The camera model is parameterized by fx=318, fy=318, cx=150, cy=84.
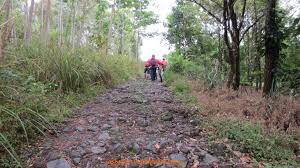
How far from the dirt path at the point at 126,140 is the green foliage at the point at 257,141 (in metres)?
0.33

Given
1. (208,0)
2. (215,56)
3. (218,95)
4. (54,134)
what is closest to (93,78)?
(218,95)

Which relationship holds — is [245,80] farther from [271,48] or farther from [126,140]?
[126,140]

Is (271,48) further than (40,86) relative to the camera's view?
Yes

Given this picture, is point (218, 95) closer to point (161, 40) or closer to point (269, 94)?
point (269, 94)

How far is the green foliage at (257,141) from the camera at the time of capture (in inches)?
139

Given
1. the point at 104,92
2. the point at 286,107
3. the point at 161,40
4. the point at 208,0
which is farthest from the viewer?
the point at 161,40

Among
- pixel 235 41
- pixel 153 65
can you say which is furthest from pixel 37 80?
pixel 153 65

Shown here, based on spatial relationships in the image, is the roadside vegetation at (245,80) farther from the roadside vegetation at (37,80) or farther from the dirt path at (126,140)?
the roadside vegetation at (37,80)

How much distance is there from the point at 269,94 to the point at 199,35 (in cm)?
715

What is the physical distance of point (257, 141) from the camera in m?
3.76

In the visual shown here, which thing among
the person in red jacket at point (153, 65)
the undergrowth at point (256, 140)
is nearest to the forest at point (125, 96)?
the undergrowth at point (256, 140)

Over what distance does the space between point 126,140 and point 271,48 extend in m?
4.59

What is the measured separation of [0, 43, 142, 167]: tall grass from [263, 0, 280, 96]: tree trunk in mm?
3815

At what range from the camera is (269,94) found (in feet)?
21.6
